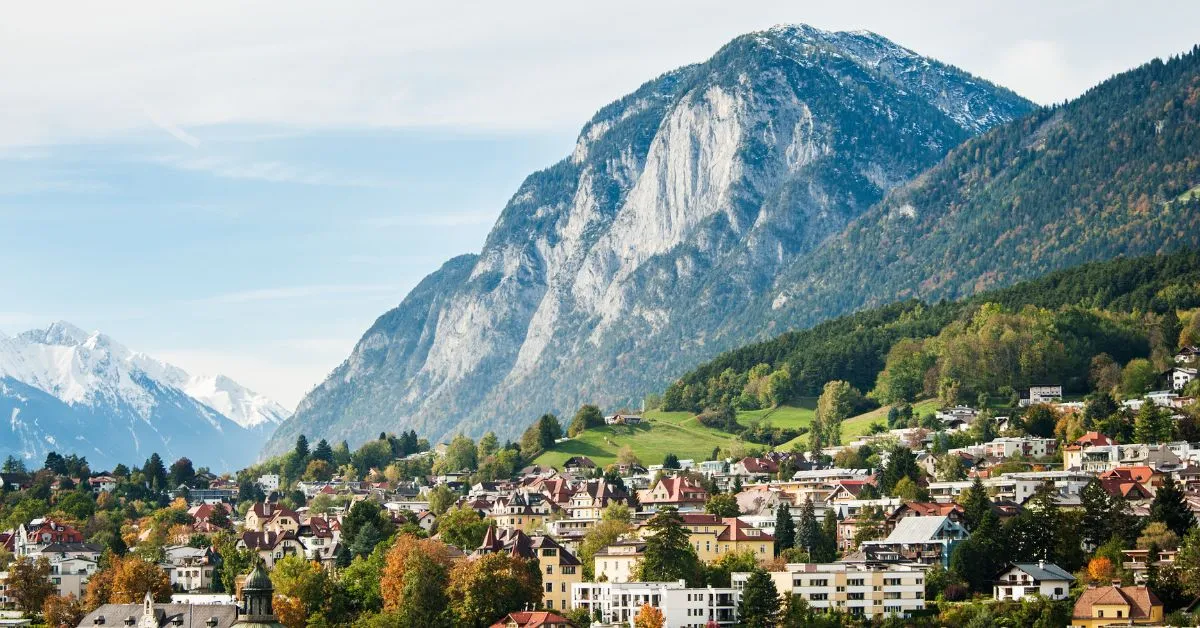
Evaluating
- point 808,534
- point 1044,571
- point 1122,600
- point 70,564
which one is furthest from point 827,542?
point 70,564

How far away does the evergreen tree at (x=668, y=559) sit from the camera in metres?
118

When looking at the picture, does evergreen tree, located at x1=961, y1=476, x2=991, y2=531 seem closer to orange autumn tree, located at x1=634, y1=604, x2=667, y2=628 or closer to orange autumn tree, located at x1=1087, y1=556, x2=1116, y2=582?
orange autumn tree, located at x1=1087, y1=556, x2=1116, y2=582

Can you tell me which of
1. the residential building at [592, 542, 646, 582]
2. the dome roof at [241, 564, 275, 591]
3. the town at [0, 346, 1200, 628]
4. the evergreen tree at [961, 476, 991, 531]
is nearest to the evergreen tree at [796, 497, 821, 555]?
the town at [0, 346, 1200, 628]

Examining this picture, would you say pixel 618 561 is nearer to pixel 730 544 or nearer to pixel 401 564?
pixel 730 544

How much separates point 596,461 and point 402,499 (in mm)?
20816

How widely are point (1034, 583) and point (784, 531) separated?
2269 cm

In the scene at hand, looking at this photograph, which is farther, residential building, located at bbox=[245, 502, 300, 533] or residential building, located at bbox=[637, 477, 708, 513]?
residential building, located at bbox=[245, 502, 300, 533]

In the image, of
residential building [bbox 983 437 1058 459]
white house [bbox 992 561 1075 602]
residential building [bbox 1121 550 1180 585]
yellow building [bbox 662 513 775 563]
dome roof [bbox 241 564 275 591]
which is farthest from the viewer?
residential building [bbox 983 437 1058 459]

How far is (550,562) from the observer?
4894 inches

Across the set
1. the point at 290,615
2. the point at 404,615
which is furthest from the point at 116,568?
the point at 404,615

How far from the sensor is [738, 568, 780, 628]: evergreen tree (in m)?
Answer: 110

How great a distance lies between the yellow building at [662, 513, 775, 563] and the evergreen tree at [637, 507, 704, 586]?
21.5 feet

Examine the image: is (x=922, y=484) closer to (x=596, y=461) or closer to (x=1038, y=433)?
(x=1038, y=433)

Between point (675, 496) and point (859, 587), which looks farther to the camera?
point (675, 496)
